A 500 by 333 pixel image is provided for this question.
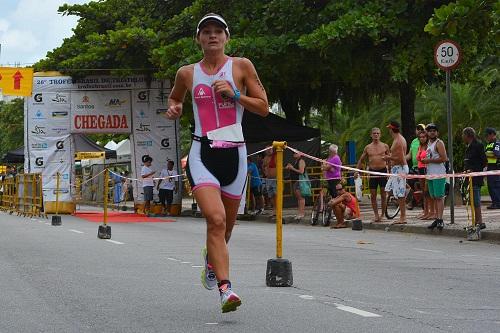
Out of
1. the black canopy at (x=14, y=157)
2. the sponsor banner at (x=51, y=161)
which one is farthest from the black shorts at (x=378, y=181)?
the black canopy at (x=14, y=157)

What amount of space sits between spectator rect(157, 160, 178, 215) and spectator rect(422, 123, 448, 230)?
1279cm

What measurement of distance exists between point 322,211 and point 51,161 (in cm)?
1241

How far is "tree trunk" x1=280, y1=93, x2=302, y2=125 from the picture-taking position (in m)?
30.8

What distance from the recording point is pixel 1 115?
288 feet

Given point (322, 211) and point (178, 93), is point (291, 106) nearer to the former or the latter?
point (322, 211)

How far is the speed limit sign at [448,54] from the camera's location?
17.2 m

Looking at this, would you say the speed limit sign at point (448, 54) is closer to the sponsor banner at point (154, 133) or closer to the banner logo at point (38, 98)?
the sponsor banner at point (154, 133)

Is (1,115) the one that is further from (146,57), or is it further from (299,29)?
(299,29)

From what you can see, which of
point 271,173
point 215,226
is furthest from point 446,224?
Result: point 215,226

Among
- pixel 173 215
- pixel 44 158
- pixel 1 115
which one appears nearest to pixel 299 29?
pixel 173 215

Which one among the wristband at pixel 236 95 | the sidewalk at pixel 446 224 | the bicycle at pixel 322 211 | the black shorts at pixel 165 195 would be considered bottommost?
the sidewalk at pixel 446 224

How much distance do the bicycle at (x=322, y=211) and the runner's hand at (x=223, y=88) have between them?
14181 mm

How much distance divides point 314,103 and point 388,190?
40.4 feet

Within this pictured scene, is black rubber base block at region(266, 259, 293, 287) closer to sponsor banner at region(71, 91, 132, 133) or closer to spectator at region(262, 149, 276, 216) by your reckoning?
spectator at region(262, 149, 276, 216)
